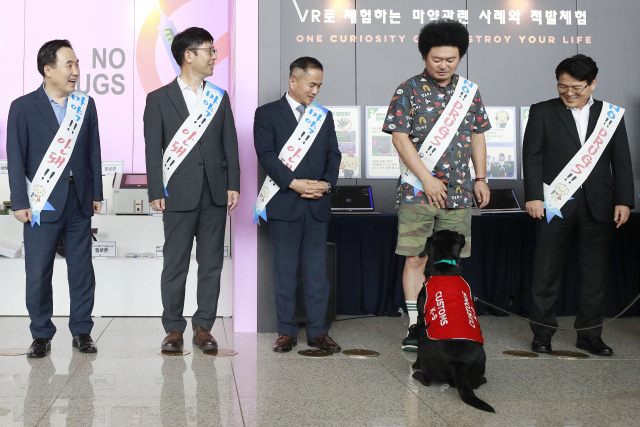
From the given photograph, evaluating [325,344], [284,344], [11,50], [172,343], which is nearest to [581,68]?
[325,344]

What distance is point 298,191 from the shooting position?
9.03 feet

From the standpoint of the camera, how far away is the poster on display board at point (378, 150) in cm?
423

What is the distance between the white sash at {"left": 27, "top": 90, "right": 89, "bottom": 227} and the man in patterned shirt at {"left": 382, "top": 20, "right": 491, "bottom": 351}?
138cm

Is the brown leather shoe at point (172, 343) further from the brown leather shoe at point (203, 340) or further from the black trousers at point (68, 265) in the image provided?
the black trousers at point (68, 265)

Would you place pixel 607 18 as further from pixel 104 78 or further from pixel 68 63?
pixel 104 78

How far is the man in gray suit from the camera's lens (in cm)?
270

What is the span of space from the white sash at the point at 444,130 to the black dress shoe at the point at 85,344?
158cm

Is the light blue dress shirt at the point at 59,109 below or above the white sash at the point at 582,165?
above

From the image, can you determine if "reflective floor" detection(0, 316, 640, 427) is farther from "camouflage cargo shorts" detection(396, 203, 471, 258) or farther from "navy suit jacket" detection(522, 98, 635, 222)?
"navy suit jacket" detection(522, 98, 635, 222)

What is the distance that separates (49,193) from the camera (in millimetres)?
2615

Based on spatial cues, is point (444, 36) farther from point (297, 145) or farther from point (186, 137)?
point (186, 137)

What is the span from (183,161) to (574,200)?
5.79ft

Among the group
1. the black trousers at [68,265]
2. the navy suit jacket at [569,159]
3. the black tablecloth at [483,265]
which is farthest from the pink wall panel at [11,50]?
the navy suit jacket at [569,159]

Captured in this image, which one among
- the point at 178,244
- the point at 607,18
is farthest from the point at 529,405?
the point at 607,18
